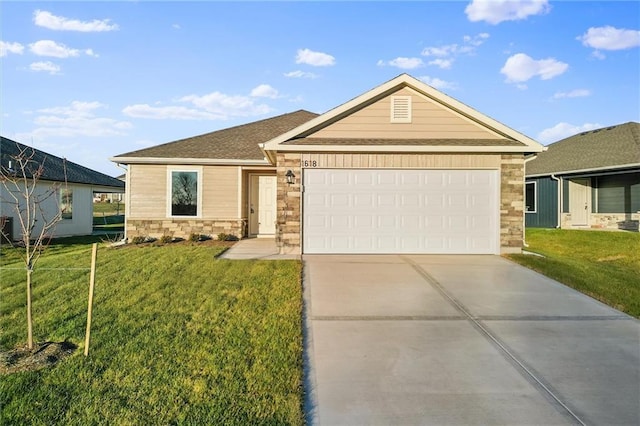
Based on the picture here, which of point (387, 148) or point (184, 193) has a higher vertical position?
point (387, 148)

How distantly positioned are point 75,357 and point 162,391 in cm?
147

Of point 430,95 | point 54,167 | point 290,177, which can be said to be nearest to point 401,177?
point 430,95

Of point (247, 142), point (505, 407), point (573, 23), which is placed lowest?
point (505, 407)

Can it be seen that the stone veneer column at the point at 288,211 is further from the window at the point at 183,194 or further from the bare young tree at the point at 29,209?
the bare young tree at the point at 29,209

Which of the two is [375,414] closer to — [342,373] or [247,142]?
[342,373]

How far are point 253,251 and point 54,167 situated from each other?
1235cm

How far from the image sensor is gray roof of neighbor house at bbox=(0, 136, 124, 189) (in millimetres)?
15339

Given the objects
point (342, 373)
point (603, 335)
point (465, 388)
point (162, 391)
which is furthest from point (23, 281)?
point (603, 335)

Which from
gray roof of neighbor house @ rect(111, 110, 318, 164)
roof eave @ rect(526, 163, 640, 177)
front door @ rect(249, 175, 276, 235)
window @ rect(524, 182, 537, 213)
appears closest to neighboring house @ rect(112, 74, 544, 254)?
gray roof of neighbor house @ rect(111, 110, 318, 164)

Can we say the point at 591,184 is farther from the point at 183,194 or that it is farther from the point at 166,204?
the point at 166,204

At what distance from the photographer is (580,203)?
57.5 feet

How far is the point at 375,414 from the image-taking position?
3232 mm

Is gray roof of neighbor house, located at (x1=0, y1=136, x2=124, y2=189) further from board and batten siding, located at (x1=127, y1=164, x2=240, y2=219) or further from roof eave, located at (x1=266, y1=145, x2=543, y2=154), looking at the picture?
roof eave, located at (x1=266, y1=145, x2=543, y2=154)

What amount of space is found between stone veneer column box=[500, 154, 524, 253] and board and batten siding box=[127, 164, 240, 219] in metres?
8.35
